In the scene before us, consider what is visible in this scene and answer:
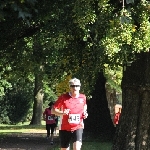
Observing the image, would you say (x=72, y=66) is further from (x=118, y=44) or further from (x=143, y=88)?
(x=118, y=44)

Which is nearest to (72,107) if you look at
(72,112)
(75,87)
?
(72,112)

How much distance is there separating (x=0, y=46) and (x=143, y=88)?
7864 mm

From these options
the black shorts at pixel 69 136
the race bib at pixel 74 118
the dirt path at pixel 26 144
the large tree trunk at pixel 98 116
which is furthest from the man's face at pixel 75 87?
the large tree trunk at pixel 98 116

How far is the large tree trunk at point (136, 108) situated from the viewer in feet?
47.8

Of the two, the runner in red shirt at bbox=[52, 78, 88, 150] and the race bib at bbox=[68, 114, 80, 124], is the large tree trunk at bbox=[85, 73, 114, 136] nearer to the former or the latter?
the runner in red shirt at bbox=[52, 78, 88, 150]

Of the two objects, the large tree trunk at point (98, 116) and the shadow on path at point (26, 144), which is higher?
the large tree trunk at point (98, 116)

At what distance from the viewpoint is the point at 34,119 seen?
43625 mm

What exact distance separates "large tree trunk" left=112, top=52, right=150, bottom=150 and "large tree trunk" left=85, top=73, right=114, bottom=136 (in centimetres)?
1050

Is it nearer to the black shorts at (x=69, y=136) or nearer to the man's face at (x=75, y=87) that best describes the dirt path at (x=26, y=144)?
the black shorts at (x=69, y=136)

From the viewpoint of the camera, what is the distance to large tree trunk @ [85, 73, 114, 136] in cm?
Result: 2586

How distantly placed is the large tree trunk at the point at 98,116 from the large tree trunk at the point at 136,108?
10497mm

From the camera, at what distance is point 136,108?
14.9 meters

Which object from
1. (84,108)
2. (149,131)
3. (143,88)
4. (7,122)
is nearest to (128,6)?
(84,108)

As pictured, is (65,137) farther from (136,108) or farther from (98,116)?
(98,116)
